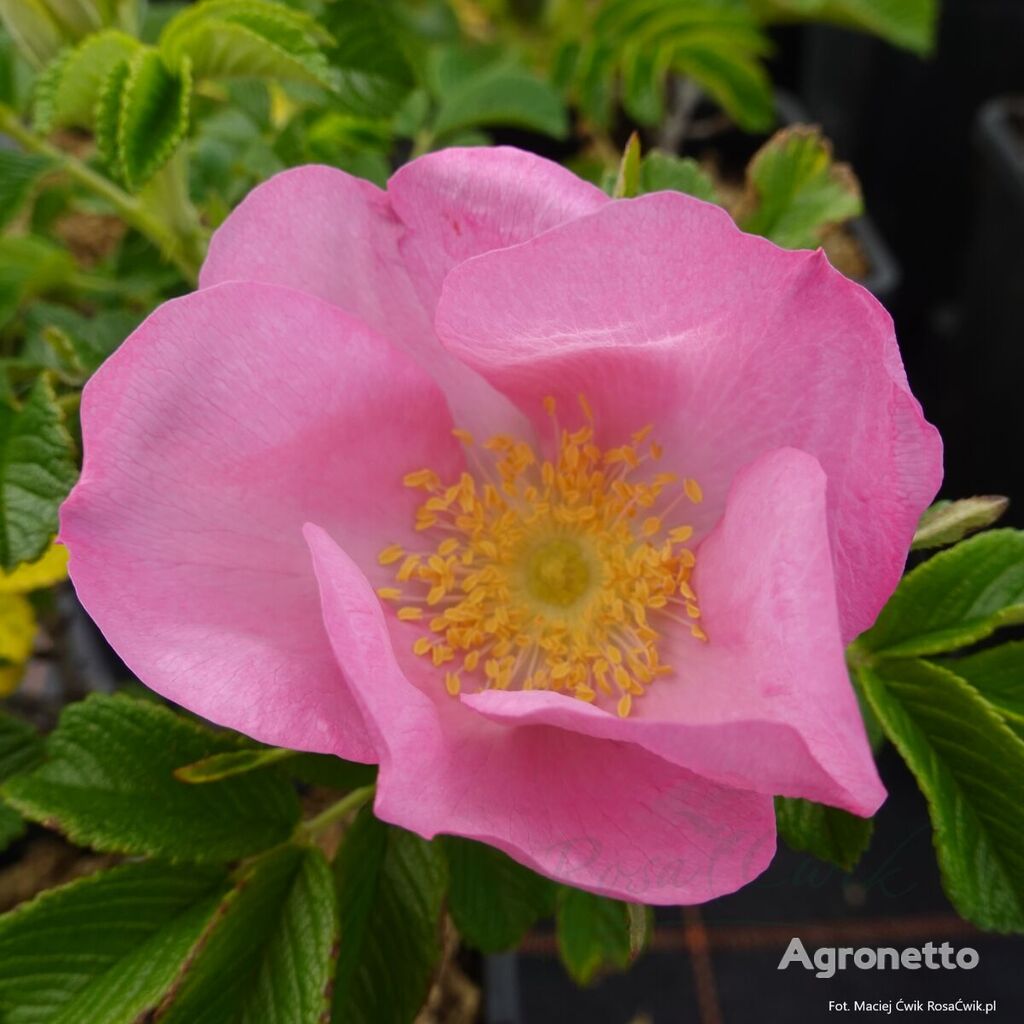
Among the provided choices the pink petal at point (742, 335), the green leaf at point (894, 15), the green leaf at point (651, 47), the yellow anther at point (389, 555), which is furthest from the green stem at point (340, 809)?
the green leaf at point (894, 15)

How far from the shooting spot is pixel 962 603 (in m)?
0.49

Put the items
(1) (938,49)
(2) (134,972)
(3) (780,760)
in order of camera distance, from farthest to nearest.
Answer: (1) (938,49) < (2) (134,972) < (3) (780,760)

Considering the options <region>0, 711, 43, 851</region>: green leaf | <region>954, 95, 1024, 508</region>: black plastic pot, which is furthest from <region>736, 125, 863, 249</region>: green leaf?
<region>954, 95, 1024, 508</region>: black plastic pot

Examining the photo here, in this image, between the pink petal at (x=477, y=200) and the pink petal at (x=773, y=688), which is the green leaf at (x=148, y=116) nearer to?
the pink petal at (x=477, y=200)

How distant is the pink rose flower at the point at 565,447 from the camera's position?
38 centimetres

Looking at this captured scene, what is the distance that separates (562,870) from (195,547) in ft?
0.63

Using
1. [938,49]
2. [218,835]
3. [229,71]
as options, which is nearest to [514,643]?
[218,835]

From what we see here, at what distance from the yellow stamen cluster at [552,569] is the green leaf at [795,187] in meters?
0.22

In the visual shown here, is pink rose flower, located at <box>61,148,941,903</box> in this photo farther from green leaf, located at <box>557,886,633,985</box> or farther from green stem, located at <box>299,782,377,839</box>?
green leaf, located at <box>557,886,633,985</box>

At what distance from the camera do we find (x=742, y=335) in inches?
17.0

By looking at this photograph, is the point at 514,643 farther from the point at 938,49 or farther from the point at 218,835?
the point at 938,49

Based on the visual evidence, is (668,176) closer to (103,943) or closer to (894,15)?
(103,943)

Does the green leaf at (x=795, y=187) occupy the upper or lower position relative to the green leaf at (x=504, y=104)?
lower

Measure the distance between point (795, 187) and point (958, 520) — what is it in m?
0.30
